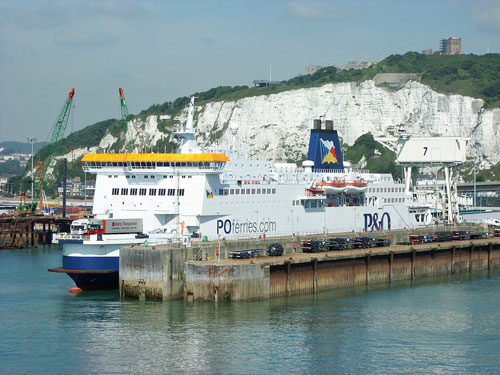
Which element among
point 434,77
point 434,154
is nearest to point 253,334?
point 434,154

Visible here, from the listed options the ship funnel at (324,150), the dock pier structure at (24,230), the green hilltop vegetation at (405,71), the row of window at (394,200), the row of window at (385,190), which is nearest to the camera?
the ship funnel at (324,150)

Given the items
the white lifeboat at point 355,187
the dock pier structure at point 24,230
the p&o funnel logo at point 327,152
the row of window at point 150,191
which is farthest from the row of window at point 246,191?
the dock pier structure at point 24,230

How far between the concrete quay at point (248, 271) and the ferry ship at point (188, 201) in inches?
79.6

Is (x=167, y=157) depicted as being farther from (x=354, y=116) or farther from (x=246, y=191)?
(x=354, y=116)

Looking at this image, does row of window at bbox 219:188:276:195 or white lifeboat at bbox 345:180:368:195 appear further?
white lifeboat at bbox 345:180:368:195

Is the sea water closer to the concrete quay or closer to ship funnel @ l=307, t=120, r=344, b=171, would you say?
the concrete quay

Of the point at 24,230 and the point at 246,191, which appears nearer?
the point at 246,191

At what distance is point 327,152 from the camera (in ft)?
231

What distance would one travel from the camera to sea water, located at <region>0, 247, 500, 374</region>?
34.8 metres

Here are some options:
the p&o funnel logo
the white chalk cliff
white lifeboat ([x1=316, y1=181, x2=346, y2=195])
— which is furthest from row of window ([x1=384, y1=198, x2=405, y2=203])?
the white chalk cliff

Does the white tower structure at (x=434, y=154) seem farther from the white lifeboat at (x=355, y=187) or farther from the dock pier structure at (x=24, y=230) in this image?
the dock pier structure at (x=24, y=230)

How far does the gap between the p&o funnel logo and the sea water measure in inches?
749

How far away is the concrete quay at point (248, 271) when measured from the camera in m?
45.6

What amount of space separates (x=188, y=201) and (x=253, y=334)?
1463cm
